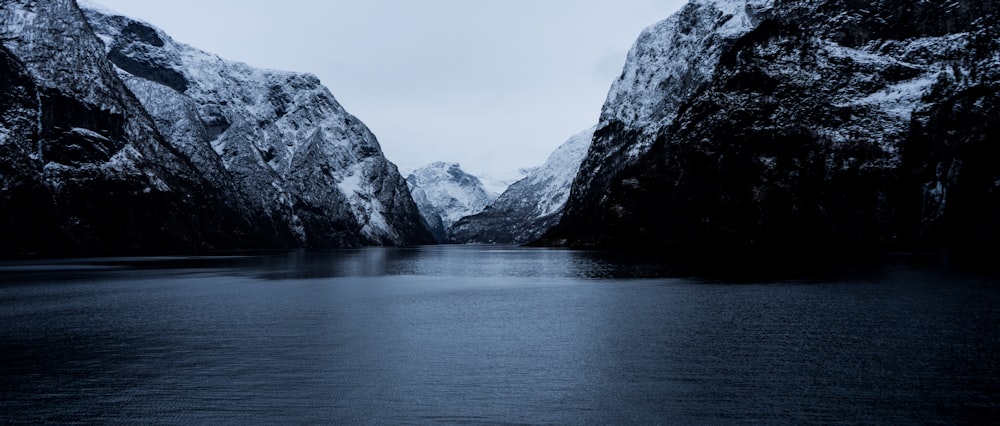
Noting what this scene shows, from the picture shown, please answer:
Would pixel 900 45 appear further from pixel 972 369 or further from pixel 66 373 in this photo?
pixel 66 373

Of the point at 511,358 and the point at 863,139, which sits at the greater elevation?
the point at 863,139

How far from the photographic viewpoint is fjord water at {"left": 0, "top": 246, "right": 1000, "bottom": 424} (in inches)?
916

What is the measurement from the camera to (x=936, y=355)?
31625 mm

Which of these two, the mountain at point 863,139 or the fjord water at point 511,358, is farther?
the mountain at point 863,139

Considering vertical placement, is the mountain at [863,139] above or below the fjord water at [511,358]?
above

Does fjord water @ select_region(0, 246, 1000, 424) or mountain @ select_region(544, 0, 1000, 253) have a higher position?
mountain @ select_region(544, 0, 1000, 253)

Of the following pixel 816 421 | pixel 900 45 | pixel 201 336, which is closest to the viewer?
pixel 816 421

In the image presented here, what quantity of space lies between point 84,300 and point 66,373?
123 feet

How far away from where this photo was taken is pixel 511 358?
3266cm

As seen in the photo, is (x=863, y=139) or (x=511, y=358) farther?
(x=863, y=139)

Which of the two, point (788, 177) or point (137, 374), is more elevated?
point (788, 177)

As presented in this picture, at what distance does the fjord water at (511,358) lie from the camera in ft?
76.3

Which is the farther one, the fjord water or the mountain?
the mountain

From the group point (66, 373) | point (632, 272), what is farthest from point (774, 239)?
point (66, 373)
